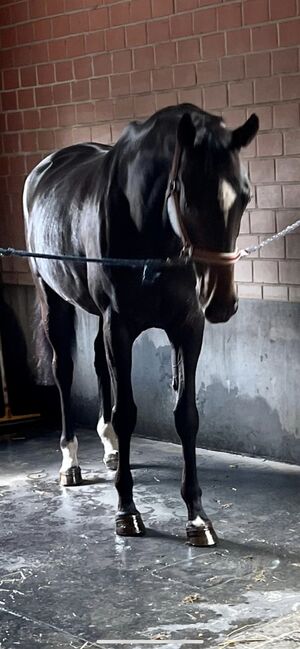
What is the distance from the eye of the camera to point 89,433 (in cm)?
638

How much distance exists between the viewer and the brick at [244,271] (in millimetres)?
5445

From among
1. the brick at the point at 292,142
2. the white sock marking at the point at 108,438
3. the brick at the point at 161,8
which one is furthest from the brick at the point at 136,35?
the white sock marking at the point at 108,438

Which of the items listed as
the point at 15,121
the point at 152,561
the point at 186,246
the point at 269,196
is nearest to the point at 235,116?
the point at 269,196

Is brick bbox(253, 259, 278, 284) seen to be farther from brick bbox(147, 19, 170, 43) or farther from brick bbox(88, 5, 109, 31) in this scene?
brick bbox(88, 5, 109, 31)

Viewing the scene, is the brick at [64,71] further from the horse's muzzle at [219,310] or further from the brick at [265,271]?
the horse's muzzle at [219,310]

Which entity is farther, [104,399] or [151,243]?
[104,399]

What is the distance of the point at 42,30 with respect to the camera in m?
6.60

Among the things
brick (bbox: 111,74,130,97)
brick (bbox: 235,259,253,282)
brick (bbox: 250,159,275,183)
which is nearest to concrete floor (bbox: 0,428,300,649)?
brick (bbox: 235,259,253,282)

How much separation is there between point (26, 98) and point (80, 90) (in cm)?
62

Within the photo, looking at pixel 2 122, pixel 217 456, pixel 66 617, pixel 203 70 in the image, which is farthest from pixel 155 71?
pixel 66 617

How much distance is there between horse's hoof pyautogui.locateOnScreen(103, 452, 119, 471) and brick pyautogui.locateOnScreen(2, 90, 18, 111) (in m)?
2.64

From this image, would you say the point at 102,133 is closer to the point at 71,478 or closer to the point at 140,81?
the point at 140,81

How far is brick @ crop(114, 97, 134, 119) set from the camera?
19.6 ft

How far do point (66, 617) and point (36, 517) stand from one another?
47.9 inches
